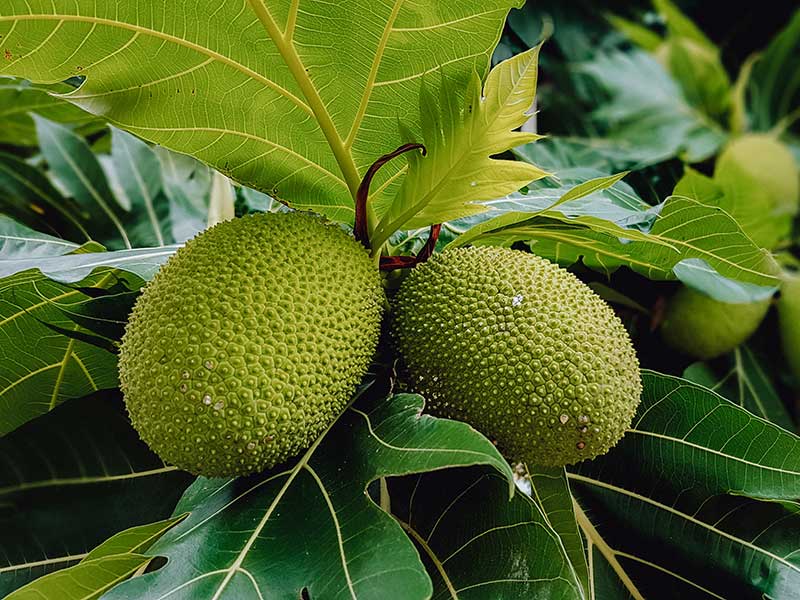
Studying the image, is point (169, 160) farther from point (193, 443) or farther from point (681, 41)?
point (681, 41)

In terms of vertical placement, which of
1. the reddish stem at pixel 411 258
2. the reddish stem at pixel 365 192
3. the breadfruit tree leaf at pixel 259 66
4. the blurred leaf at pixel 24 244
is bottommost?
the reddish stem at pixel 411 258

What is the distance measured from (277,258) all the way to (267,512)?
17 centimetres

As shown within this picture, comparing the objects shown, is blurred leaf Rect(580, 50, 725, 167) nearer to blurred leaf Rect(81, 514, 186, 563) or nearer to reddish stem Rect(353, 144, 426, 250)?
reddish stem Rect(353, 144, 426, 250)

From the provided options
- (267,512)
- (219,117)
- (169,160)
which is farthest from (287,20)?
(169,160)

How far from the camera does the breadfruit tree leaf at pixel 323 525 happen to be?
488mm

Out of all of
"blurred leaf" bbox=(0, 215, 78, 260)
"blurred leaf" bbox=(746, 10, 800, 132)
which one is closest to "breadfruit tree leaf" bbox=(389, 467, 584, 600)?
"blurred leaf" bbox=(0, 215, 78, 260)

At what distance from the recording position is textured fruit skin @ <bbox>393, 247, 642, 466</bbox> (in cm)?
55

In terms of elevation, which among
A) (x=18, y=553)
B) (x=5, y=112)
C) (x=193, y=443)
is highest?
(x=5, y=112)

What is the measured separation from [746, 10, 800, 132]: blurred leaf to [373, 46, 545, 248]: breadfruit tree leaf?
168 centimetres

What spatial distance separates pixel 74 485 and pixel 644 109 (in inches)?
66.9

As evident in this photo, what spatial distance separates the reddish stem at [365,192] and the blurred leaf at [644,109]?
4.37 ft

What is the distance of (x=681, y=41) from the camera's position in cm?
188

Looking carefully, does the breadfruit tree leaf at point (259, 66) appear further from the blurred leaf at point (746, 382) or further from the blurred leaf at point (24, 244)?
the blurred leaf at point (746, 382)

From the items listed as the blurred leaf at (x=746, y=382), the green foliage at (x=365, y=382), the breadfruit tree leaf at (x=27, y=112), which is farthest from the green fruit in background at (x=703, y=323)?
the breadfruit tree leaf at (x=27, y=112)
